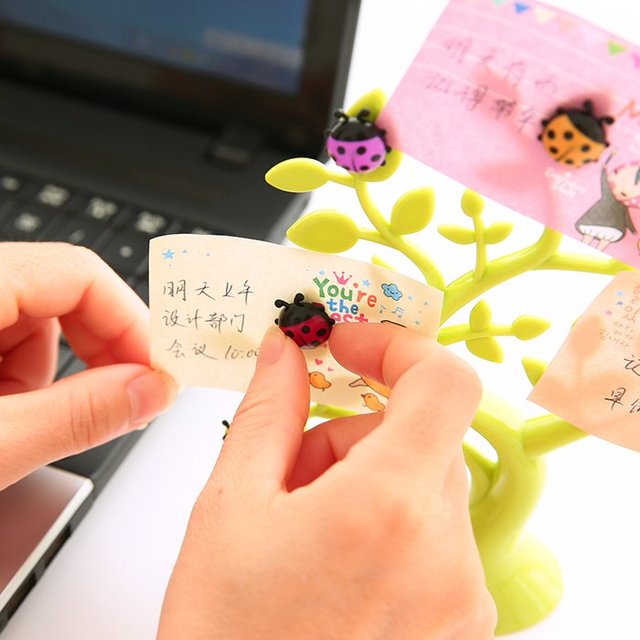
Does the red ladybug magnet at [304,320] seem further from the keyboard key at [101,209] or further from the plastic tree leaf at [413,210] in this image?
the keyboard key at [101,209]

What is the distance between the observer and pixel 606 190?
34 centimetres

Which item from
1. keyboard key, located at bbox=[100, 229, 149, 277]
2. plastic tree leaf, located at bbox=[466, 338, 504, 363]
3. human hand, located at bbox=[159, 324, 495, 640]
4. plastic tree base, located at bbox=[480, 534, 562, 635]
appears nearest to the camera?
human hand, located at bbox=[159, 324, 495, 640]

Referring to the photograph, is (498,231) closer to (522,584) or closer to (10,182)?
(522,584)

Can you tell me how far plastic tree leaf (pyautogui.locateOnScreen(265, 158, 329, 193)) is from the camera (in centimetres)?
37

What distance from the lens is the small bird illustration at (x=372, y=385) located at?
1.46 ft

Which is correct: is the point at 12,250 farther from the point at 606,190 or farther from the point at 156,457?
the point at 606,190

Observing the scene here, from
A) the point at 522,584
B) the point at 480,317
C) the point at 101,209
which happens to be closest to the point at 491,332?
the point at 480,317

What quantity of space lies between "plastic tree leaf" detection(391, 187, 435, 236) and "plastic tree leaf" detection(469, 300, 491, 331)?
6cm

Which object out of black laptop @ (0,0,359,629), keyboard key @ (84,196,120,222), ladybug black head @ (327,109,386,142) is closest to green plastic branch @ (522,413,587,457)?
ladybug black head @ (327,109,386,142)

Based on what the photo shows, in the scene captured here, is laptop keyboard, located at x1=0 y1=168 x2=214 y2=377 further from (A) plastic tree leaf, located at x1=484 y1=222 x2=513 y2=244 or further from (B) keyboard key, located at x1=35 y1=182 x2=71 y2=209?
(A) plastic tree leaf, located at x1=484 y1=222 x2=513 y2=244

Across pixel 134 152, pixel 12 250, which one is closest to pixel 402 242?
pixel 12 250

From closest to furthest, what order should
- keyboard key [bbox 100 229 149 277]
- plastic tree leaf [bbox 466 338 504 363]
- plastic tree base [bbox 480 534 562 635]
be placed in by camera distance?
plastic tree leaf [bbox 466 338 504 363], plastic tree base [bbox 480 534 562 635], keyboard key [bbox 100 229 149 277]

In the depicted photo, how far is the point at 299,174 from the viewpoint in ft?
1.23

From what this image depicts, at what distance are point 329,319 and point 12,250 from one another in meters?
0.26
